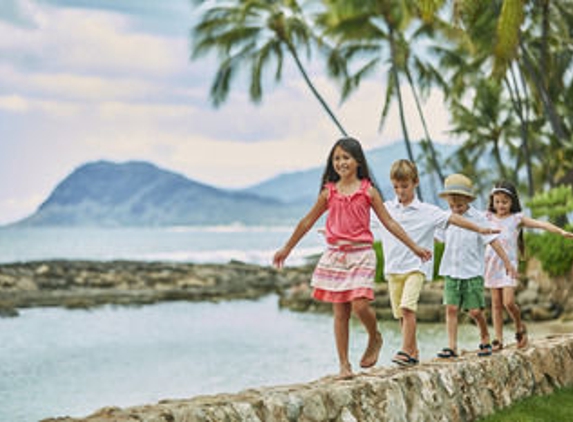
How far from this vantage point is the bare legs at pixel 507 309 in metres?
6.92

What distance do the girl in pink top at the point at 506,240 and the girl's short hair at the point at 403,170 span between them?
1.52 metres

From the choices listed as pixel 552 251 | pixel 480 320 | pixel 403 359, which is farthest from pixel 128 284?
pixel 403 359

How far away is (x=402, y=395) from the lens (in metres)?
5.29

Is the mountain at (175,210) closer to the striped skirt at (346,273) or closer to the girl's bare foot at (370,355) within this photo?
the girl's bare foot at (370,355)

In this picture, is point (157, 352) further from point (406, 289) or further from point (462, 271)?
point (406, 289)

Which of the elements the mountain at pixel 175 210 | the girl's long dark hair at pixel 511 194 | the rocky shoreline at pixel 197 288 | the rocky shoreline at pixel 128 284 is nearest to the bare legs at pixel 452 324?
the girl's long dark hair at pixel 511 194

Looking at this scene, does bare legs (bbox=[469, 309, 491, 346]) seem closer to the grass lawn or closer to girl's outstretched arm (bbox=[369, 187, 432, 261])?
the grass lawn

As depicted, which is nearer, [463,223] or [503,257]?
[463,223]

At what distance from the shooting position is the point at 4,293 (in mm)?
23500

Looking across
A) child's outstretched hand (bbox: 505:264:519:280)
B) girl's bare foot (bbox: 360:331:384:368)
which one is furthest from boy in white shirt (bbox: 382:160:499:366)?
child's outstretched hand (bbox: 505:264:519:280)

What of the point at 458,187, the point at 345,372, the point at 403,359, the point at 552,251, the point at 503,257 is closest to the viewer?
the point at 345,372

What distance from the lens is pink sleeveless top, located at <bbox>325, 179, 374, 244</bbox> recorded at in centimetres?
498

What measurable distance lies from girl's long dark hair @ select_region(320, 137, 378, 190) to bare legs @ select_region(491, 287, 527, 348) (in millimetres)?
2375

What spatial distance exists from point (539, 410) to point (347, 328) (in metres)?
1.92
